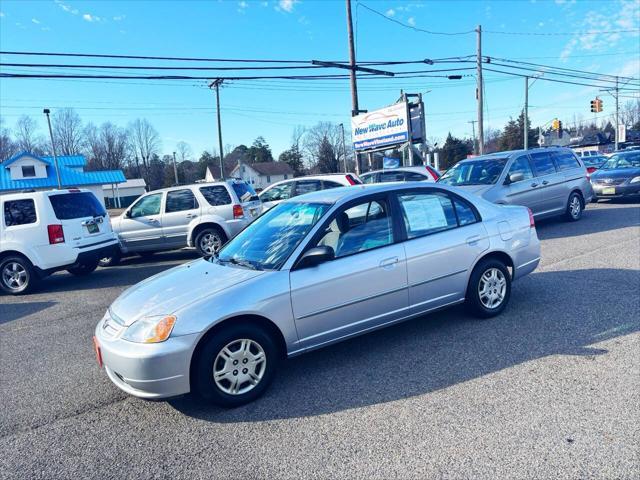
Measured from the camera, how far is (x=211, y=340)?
3.36 metres

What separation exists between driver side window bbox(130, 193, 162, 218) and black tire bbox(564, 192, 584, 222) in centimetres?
1009

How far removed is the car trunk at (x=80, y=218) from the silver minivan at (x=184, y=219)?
142 cm

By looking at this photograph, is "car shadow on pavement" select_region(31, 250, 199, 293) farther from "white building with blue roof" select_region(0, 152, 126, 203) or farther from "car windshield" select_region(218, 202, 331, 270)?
"white building with blue roof" select_region(0, 152, 126, 203)

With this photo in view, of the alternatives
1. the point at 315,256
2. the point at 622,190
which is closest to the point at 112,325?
the point at 315,256

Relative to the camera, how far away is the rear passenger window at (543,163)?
1050 centimetres

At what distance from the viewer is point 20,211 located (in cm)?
825

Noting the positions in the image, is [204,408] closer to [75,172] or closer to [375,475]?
[375,475]


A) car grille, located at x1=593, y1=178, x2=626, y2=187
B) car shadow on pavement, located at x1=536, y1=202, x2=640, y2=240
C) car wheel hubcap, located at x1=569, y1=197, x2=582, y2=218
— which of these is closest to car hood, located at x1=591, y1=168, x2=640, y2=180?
car grille, located at x1=593, y1=178, x2=626, y2=187

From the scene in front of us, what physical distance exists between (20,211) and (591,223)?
12595mm

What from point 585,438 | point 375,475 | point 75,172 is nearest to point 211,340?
point 375,475

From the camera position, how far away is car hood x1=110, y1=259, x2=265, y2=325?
3451 millimetres

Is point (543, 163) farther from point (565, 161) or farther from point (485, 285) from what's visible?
point (485, 285)

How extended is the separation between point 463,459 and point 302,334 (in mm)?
1554

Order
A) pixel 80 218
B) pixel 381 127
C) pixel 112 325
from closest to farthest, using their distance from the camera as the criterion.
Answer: pixel 112 325 < pixel 80 218 < pixel 381 127
